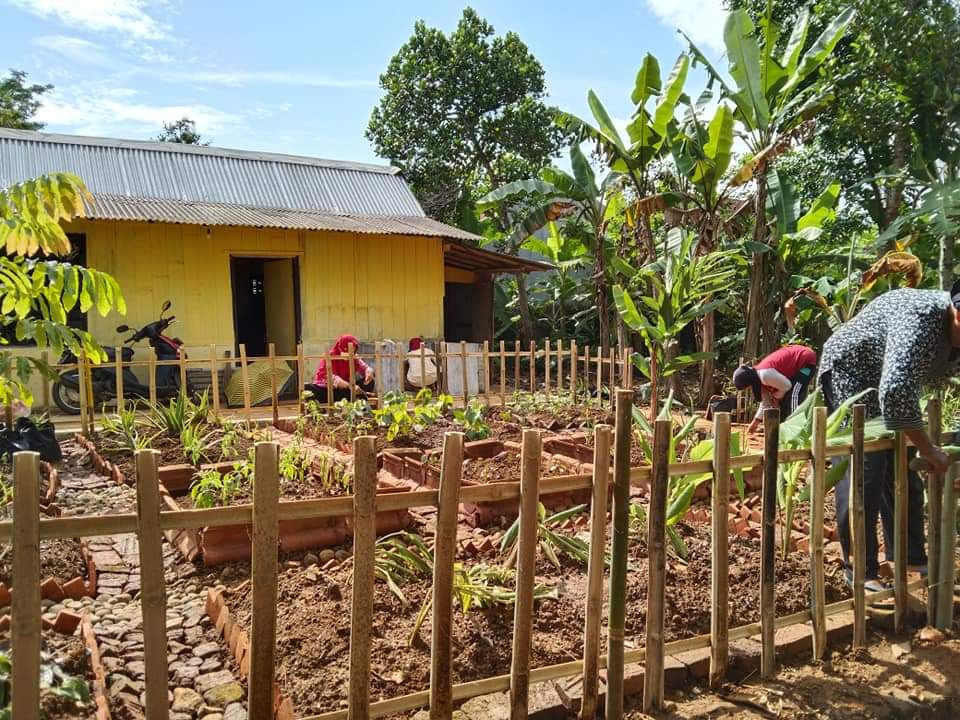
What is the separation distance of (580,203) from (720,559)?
424 inches

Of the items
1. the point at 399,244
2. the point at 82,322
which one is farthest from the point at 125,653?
the point at 399,244

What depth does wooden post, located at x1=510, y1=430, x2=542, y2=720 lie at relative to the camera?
248 cm

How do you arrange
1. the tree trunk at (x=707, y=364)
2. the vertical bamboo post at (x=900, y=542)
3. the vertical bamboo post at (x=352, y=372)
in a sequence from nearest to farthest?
1. the vertical bamboo post at (x=900, y=542)
2. the vertical bamboo post at (x=352, y=372)
3. the tree trunk at (x=707, y=364)

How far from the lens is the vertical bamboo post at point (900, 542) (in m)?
3.42

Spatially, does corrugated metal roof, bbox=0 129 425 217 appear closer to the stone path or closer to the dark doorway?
the dark doorway

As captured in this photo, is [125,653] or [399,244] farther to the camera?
Answer: [399,244]

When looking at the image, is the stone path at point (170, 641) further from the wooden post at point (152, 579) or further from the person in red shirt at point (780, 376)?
the person in red shirt at point (780, 376)

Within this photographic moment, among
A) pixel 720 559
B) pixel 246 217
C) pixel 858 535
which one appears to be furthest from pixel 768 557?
pixel 246 217

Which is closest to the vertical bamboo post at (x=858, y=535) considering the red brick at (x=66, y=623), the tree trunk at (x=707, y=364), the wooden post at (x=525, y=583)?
the wooden post at (x=525, y=583)

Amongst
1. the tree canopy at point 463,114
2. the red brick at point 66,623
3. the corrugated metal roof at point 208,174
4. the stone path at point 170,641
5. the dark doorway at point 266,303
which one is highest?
the tree canopy at point 463,114

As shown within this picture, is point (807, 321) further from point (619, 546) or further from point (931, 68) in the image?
point (619, 546)

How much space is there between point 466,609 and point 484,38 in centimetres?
1753

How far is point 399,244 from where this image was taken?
12.4m

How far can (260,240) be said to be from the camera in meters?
11.4
